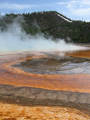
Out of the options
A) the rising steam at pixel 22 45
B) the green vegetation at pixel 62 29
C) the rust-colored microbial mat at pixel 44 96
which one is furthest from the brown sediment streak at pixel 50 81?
the green vegetation at pixel 62 29

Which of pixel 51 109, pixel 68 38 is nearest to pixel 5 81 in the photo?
pixel 51 109

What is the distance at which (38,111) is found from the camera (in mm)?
2838

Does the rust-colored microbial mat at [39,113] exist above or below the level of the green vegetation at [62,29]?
below

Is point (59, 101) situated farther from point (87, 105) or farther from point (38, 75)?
point (38, 75)

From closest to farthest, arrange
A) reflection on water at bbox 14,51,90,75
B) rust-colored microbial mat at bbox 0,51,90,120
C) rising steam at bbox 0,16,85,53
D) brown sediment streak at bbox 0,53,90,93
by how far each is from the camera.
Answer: rust-colored microbial mat at bbox 0,51,90,120, brown sediment streak at bbox 0,53,90,93, reflection on water at bbox 14,51,90,75, rising steam at bbox 0,16,85,53

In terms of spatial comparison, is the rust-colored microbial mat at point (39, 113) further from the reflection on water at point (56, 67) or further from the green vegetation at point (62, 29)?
the green vegetation at point (62, 29)

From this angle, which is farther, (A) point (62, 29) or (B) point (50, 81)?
(A) point (62, 29)

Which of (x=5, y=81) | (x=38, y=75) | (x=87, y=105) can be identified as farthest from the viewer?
(x=38, y=75)

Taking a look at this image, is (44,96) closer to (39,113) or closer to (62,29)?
(39,113)

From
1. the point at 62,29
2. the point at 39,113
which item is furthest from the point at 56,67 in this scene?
the point at 62,29

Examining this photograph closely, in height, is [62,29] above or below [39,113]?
above

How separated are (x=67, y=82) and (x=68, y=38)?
21.3 metres

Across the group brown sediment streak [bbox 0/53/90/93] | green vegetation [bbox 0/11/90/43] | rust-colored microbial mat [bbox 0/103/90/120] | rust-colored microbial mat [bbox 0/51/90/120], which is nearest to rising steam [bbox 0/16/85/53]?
green vegetation [bbox 0/11/90/43]

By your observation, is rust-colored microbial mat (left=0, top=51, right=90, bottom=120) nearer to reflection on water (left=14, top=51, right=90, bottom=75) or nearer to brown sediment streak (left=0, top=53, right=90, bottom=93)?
brown sediment streak (left=0, top=53, right=90, bottom=93)
